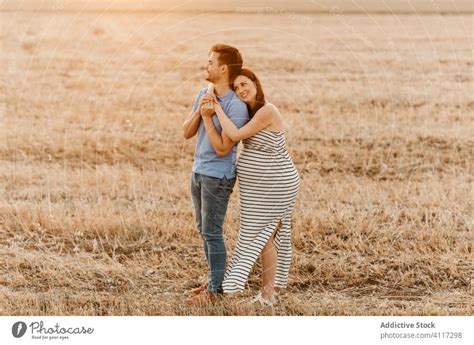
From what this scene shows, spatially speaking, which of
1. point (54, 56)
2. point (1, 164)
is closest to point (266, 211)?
point (1, 164)

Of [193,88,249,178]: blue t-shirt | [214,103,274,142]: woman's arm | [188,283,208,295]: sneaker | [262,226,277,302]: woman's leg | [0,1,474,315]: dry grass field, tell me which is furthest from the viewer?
[0,1,474,315]: dry grass field

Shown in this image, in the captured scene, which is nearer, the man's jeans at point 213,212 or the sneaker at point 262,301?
the man's jeans at point 213,212

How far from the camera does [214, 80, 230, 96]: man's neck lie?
5.74 meters

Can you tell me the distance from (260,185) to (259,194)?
66 millimetres

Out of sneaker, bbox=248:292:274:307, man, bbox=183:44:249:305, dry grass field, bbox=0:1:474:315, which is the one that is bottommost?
sneaker, bbox=248:292:274:307

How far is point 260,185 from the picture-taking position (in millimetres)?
5789

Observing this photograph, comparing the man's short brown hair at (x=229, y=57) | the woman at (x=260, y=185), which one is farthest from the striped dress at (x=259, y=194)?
the man's short brown hair at (x=229, y=57)

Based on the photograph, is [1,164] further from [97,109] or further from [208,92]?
[208,92]

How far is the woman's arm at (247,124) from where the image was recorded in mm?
5582

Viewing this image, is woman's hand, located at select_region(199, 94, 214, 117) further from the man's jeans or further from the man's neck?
the man's jeans

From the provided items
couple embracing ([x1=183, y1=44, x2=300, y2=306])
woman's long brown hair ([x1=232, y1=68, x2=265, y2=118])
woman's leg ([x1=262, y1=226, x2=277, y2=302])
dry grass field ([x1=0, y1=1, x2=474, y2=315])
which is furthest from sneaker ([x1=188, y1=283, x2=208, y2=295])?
woman's long brown hair ([x1=232, y1=68, x2=265, y2=118])

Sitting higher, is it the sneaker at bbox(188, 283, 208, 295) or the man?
the man

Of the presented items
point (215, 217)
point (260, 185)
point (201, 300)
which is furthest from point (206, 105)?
point (201, 300)

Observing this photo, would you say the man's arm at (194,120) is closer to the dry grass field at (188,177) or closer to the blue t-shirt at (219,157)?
the blue t-shirt at (219,157)
